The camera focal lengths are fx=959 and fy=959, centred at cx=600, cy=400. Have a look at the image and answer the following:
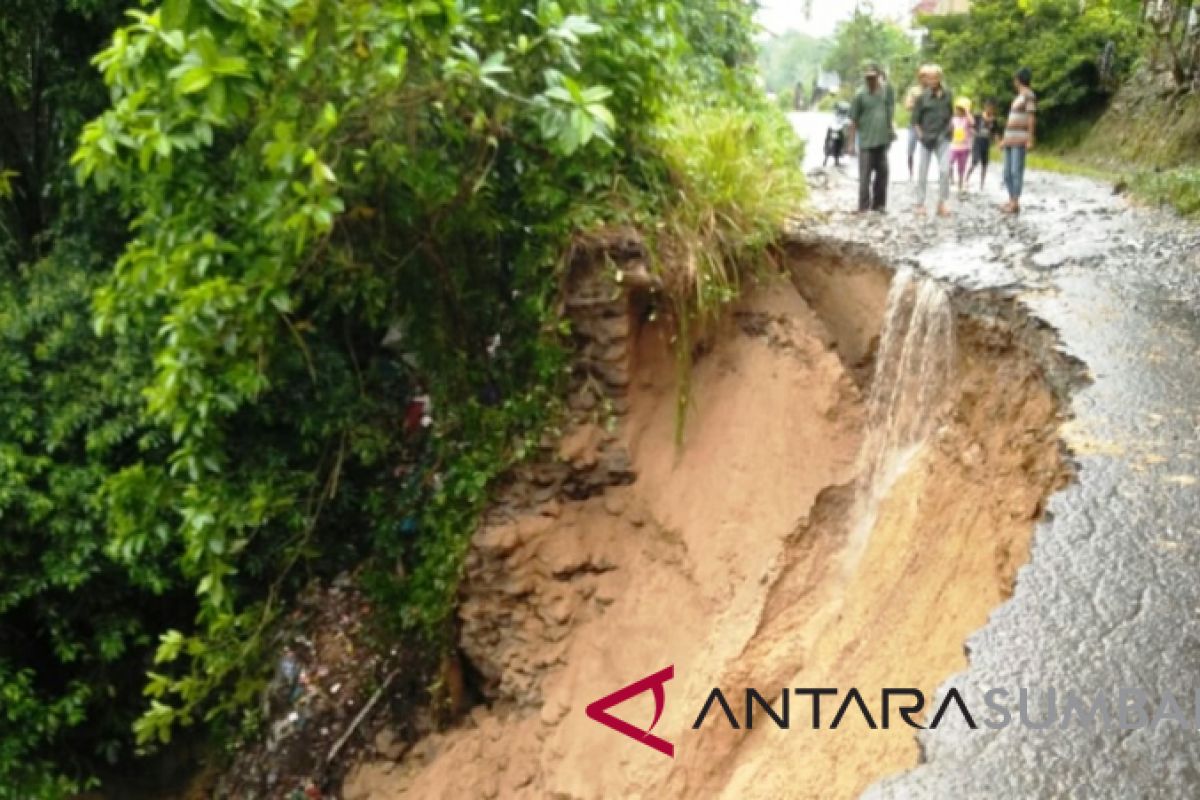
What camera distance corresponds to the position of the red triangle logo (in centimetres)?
554

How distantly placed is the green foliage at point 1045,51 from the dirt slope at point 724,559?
13.2 m

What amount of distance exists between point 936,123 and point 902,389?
155 inches

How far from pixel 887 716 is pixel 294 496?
436 centimetres

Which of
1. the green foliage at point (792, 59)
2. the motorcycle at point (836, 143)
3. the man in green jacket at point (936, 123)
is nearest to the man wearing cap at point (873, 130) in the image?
the man in green jacket at point (936, 123)

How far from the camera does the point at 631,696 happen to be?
5766mm

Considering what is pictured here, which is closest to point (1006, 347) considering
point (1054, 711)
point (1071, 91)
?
point (1054, 711)

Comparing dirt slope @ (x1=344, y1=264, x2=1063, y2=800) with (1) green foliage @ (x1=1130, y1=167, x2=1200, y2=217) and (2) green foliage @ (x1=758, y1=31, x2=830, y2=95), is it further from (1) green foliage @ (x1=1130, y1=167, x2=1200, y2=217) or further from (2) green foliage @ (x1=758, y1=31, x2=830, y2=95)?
(2) green foliage @ (x1=758, y1=31, x2=830, y2=95)

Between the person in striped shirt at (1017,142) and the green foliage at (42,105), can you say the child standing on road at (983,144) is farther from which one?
the green foliage at (42,105)

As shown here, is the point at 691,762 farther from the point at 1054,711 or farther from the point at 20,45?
the point at 20,45

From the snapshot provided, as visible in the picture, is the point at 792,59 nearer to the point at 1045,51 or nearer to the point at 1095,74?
the point at 1045,51

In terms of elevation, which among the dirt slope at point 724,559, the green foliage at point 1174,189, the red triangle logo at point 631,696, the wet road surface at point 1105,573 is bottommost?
the red triangle logo at point 631,696

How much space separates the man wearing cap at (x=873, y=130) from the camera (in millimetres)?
8531

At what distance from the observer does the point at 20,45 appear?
23.8 feet

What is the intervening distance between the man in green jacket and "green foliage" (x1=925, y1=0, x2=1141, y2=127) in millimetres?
9518
